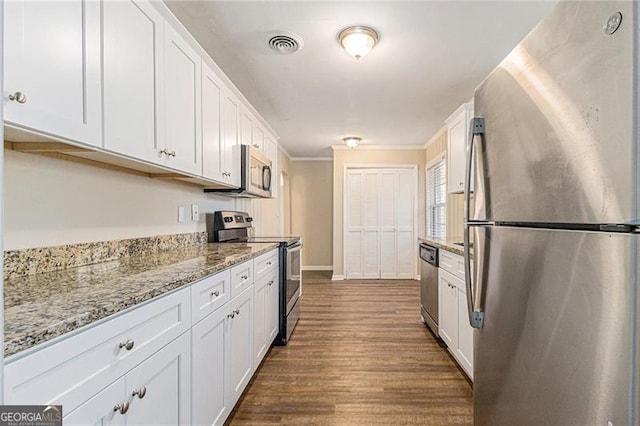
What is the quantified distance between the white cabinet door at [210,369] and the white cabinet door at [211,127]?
1064 millimetres

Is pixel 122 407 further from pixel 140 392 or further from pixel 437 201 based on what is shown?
pixel 437 201

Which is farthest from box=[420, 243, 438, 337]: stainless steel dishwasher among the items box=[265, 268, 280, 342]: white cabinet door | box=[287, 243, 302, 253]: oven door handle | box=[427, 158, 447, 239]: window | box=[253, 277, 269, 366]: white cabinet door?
box=[427, 158, 447, 239]: window

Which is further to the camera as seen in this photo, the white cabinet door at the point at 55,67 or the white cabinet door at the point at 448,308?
the white cabinet door at the point at 448,308

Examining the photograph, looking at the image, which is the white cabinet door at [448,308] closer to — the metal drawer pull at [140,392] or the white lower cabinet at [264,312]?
the white lower cabinet at [264,312]

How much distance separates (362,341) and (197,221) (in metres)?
1.84

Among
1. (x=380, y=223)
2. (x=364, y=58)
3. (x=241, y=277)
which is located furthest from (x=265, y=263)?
(x=380, y=223)

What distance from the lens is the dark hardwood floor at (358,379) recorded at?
6.24 feet

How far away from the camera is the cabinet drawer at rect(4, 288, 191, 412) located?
0.65 meters

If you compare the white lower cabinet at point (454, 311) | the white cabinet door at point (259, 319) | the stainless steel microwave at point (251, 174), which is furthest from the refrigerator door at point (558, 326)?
the stainless steel microwave at point (251, 174)

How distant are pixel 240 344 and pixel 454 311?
5.34ft

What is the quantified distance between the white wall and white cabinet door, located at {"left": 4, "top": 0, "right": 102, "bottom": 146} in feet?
1.08

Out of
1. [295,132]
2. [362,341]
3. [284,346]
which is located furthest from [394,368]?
[295,132]

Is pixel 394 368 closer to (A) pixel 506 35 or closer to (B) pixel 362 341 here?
(B) pixel 362 341

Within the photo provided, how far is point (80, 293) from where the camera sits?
98 cm
